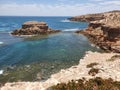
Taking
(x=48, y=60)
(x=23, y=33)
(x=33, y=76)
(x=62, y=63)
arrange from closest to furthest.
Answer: (x=33, y=76)
(x=62, y=63)
(x=48, y=60)
(x=23, y=33)

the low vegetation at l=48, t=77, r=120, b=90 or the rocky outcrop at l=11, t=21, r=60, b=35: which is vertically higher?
the low vegetation at l=48, t=77, r=120, b=90

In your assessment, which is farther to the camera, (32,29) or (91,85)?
(32,29)

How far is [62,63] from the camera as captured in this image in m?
38.8

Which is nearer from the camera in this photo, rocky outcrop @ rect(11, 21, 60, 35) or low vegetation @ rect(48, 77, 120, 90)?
low vegetation @ rect(48, 77, 120, 90)

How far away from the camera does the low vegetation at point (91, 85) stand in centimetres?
1995

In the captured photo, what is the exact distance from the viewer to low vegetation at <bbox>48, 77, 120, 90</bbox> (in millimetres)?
19953

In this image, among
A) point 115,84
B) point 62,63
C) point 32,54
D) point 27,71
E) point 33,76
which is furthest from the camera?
point 32,54

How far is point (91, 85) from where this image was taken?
2036cm

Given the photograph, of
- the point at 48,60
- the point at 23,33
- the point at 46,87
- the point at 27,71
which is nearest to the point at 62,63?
the point at 48,60

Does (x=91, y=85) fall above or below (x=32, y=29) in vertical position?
above

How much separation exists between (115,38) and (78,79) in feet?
107

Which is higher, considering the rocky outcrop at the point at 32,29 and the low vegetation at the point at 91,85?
the low vegetation at the point at 91,85

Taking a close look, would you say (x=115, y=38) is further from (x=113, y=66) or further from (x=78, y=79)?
(x=78, y=79)

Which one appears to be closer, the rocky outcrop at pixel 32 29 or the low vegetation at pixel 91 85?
the low vegetation at pixel 91 85
